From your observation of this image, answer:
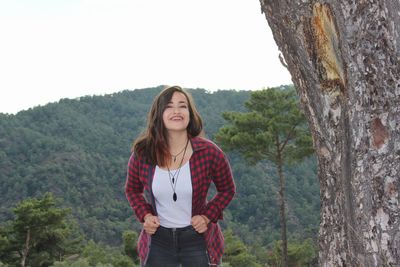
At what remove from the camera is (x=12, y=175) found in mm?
47344

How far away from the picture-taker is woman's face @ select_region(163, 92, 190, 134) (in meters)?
2.21

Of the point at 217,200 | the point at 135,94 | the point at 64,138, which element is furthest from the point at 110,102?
the point at 217,200

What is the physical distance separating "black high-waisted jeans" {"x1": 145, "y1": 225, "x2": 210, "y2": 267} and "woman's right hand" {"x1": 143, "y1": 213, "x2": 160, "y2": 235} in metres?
0.04

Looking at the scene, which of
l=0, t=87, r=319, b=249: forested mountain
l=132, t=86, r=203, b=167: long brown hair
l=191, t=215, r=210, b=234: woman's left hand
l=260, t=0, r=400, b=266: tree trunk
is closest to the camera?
l=260, t=0, r=400, b=266: tree trunk

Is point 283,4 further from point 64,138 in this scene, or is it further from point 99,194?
point 64,138

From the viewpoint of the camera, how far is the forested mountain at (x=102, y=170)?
123 feet

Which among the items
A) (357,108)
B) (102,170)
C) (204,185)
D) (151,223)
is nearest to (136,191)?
(151,223)

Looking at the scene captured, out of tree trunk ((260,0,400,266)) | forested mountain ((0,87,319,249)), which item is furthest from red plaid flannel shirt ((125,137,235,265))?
forested mountain ((0,87,319,249))

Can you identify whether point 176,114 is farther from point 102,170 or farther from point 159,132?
point 102,170

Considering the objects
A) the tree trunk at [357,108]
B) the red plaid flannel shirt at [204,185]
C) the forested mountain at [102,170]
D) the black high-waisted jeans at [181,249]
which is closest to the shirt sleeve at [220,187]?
the red plaid flannel shirt at [204,185]

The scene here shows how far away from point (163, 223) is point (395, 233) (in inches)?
38.9

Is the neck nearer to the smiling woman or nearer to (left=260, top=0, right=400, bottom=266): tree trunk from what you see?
the smiling woman

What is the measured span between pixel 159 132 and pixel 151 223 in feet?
1.32

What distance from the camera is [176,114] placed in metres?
2.22
